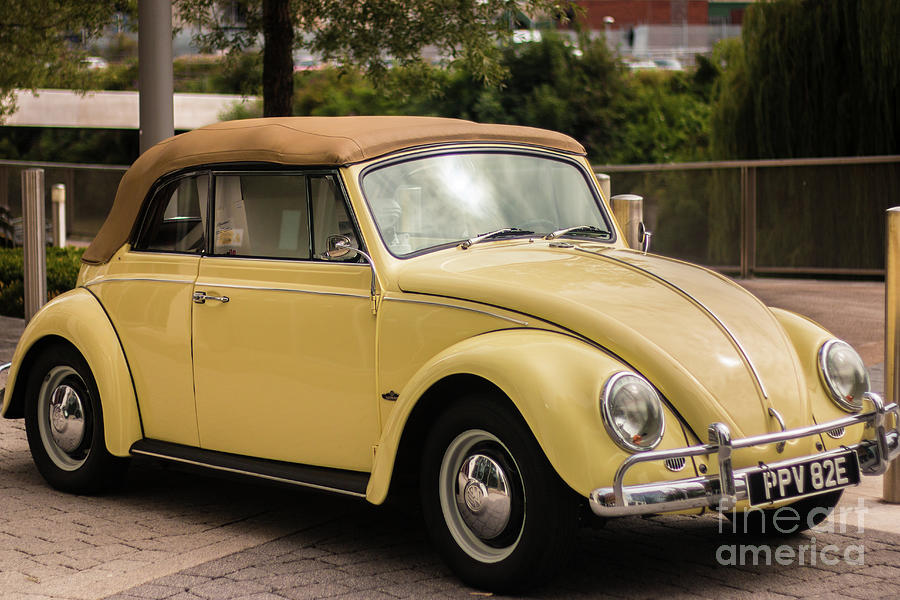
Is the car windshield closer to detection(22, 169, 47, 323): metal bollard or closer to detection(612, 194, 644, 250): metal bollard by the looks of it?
detection(612, 194, 644, 250): metal bollard

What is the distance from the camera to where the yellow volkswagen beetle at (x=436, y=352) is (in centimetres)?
446

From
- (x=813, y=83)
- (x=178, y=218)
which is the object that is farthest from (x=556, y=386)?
(x=813, y=83)

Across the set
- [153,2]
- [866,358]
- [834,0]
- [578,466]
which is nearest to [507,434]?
[578,466]

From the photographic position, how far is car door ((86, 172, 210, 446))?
598 centimetres

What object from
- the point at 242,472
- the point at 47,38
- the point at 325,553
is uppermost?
the point at 47,38

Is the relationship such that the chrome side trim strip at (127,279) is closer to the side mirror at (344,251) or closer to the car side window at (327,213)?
the car side window at (327,213)

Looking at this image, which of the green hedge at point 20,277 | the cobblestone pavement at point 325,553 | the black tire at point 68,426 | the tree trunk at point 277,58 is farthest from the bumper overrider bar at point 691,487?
the green hedge at point 20,277

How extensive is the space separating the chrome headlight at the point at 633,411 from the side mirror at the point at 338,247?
1411mm

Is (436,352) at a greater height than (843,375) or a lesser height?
greater

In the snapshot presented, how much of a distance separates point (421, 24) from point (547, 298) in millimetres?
9774

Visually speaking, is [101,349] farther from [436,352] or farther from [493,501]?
[493,501]

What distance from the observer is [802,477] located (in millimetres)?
4555

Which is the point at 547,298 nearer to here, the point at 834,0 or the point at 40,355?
the point at 40,355

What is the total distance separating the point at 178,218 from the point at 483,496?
256 cm
